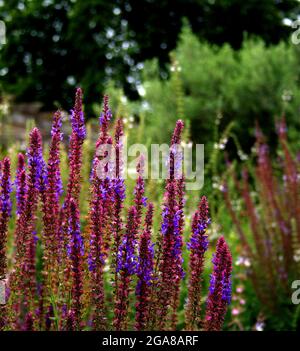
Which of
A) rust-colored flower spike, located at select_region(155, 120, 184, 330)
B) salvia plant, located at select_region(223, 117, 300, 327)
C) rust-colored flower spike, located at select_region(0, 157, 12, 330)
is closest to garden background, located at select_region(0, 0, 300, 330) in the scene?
salvia plant, located at select_region(223, 117, 300, 327)

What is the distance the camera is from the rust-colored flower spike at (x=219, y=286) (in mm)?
2000

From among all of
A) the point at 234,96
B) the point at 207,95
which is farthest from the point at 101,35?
the point at 234,96

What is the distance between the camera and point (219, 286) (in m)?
2.06

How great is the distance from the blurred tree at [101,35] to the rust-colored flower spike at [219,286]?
1535cm

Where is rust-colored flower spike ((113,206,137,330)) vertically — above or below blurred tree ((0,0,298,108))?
below

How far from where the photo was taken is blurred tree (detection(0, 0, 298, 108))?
17812 mm

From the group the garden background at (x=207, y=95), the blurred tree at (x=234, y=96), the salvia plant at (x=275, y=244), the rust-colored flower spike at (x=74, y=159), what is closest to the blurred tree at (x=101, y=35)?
the garden background at (x=207, y=95)

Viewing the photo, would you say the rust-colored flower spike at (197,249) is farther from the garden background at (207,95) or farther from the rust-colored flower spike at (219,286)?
the garden background at (207,95)

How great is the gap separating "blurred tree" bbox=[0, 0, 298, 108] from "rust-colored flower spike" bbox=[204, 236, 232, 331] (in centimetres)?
1535

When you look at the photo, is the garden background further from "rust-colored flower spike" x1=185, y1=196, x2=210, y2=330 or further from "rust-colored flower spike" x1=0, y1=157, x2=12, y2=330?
"rust-colored flower spike" x1=185, y1=196, x2=210, y2=330

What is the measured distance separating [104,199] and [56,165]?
22cm

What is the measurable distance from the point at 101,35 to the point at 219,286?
674 inches
